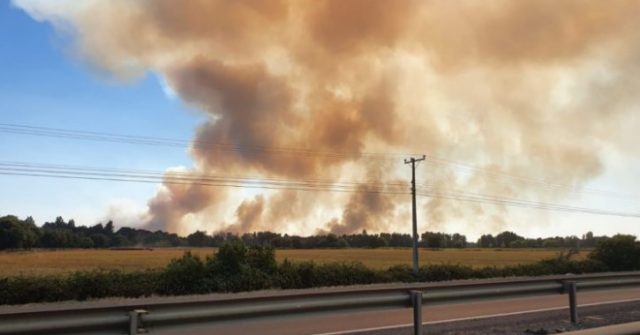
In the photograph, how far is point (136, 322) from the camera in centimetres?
558

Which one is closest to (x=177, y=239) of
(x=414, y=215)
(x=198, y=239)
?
(x=198, y=239)

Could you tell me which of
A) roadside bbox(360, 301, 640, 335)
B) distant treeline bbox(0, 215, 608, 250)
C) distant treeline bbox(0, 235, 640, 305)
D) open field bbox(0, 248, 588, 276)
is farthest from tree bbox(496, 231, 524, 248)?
roadside bbox(360, 301, 640, 335)

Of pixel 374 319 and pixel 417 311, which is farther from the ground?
pixel 417 311

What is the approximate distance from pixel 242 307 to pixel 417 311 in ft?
8.47

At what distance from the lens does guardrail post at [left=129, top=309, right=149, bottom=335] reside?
18.2 ft

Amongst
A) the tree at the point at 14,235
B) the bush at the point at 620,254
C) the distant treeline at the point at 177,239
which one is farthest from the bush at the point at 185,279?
the tree at the point at 14,235

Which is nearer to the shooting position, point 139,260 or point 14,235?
point 139,260

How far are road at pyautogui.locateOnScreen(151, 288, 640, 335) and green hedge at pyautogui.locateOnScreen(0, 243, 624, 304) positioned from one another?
19585mm

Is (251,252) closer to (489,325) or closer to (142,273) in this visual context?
(142,273)

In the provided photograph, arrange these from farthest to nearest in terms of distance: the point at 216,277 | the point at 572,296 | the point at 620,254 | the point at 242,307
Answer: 1. the point at 620,254
2. the point at 216,277
3. the point at 572,296
4. the point at 242,307

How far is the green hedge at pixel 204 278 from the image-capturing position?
1058 inches

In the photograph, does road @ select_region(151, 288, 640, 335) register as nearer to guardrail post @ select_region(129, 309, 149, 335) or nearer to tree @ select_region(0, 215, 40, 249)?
guardrail post @ select_region(129, 309, 149, 335)

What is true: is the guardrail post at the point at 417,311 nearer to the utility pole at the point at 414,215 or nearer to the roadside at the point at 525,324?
the roadside at the point at 525,324

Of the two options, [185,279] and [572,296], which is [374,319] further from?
[185,279]
